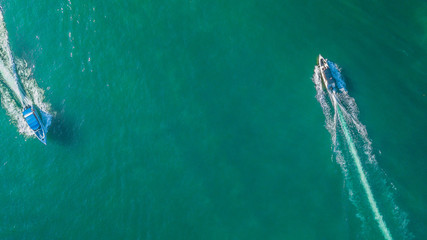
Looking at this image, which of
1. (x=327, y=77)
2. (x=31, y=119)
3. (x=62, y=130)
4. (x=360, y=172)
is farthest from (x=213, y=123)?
(x=31, y=119)

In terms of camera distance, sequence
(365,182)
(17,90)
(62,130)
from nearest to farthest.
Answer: (365,182), (62,130), (17,90)

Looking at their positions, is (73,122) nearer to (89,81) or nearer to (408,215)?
(89,81)

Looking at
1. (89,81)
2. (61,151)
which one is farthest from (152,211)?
(89,81)

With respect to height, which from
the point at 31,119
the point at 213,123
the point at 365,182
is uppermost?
the point at 31,119

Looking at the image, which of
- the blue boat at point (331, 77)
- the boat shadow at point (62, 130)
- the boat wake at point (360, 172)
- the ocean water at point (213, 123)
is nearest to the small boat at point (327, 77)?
the blue boat at point (331, 77)

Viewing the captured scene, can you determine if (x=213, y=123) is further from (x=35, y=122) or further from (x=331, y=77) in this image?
(x=35, y=122)

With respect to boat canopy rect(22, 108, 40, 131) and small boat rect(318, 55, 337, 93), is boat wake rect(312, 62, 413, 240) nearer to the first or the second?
small boat rect(318, 55, 337, 93)

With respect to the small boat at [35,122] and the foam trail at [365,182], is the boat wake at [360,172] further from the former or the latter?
the small boat at [35,122]
